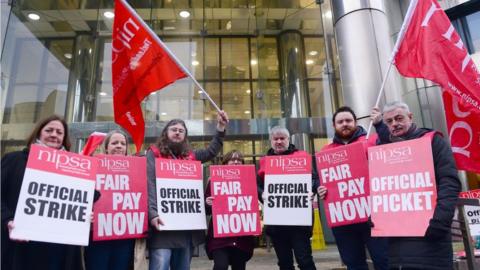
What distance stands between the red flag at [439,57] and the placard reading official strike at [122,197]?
313 cm

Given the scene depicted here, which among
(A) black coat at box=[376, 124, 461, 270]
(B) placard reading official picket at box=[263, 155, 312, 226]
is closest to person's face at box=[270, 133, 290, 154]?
(B) placard reading official picket at box=[263, 155, 312, 226]

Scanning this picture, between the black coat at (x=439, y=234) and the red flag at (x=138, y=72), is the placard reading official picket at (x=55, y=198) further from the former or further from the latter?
the black coat at (x=439, y=234)

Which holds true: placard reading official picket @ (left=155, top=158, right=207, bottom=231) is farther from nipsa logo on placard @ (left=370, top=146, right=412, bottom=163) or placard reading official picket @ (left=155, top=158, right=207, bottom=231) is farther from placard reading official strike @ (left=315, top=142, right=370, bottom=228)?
nipsa logo on placard @ (left=370, top=146, right=412, bottom=163)

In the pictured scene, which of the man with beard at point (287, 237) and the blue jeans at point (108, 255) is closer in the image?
the blue jeans at point (108, 255)

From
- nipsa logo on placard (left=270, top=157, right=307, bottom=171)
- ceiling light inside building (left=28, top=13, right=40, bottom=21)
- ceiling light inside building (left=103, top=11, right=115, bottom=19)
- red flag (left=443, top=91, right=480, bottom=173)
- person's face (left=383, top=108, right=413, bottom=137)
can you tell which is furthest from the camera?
ceiling light inside building (left=103, top=11, right=115, bottom=19)

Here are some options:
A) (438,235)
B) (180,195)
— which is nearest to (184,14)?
(180,195)

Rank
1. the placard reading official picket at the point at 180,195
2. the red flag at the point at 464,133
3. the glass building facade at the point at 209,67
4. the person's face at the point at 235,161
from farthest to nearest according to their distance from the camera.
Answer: the glass building facade at the point at 209,67, the red flag at the point at 464,133, the person's face at the point at 235,161, the placard reading official picket at the point at 180,195

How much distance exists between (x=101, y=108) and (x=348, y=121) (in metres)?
9.66

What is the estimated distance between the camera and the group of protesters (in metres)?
2.69

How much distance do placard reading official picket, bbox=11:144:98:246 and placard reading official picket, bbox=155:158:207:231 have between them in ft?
2.47

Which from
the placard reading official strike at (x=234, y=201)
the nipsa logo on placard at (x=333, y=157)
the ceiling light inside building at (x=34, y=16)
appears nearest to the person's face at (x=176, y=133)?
the placard reading official strike at (x=234, y=201)

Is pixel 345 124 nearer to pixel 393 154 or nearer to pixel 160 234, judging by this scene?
pixel 393 154

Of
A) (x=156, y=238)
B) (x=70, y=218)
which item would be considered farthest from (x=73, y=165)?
(x=156, y=238)

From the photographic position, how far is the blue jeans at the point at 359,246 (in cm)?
346
